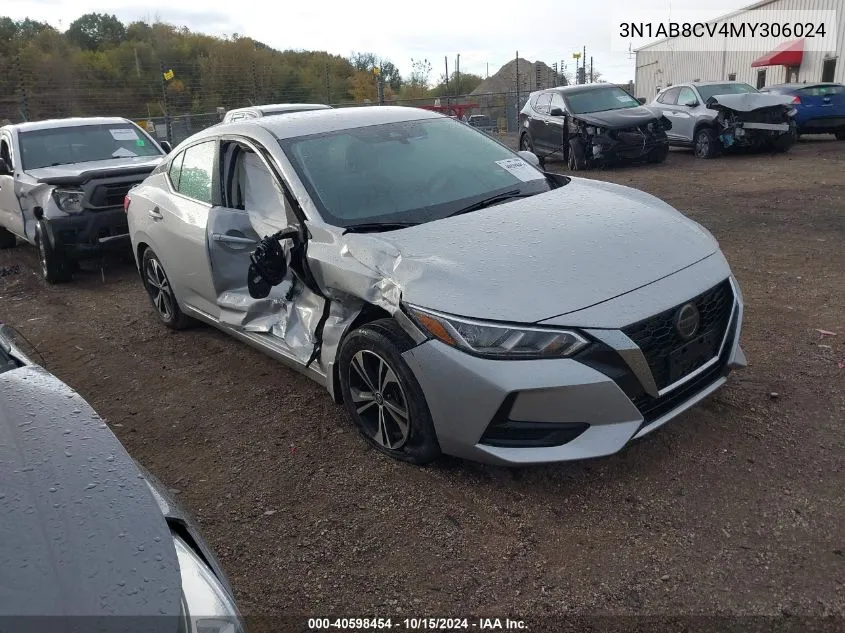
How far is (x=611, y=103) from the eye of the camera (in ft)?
42.5

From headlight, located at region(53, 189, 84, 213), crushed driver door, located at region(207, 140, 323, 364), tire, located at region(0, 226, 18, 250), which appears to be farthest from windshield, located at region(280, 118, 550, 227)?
tire, located at region(0, 226, 18, 250)

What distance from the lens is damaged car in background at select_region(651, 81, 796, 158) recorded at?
41.6 feet

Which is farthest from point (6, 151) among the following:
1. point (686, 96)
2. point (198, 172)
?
point (686, 96)

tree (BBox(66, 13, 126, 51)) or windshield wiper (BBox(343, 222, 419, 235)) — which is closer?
windshield wiper (BBox(343, 222, 419, 235))

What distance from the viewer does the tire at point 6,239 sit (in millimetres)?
9578

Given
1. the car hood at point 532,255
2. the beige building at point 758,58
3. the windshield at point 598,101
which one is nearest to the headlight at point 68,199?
the car hood at point 532,255

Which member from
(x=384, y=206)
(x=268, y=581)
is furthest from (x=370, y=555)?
(x=384, y=206)

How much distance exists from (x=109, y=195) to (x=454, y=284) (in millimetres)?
5577

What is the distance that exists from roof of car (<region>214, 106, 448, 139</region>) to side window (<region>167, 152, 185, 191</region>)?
0.57 m

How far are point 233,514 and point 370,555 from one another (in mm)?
738

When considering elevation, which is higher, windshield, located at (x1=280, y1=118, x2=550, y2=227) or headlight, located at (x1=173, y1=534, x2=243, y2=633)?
windshield, located at (x1=280, y1=118, x2=550, y2=227)

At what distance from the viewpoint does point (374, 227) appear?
3.45m

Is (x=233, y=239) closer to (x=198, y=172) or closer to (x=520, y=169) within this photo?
(x=198, y=172)

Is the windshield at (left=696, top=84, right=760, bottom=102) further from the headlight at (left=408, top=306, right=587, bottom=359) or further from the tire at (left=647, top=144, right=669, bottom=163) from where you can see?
the headlight at (left=408, top=306, right=587, bottom=359)
